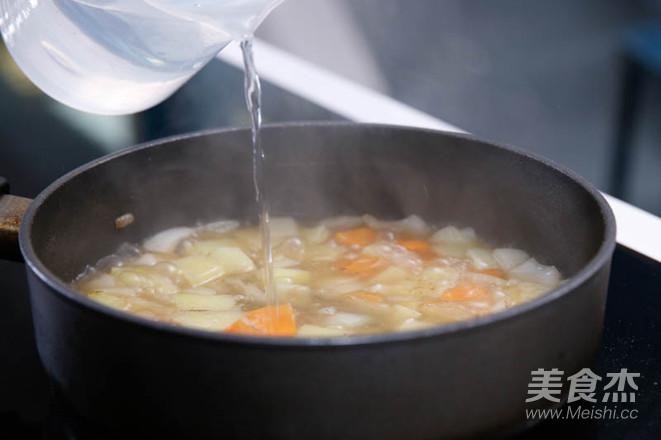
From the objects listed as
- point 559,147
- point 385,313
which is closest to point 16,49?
point 385,313

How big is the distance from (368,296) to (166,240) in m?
0.47

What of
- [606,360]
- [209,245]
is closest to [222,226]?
[209,245]

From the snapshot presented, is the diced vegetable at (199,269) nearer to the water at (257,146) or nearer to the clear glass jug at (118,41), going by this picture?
the water at (257,146)

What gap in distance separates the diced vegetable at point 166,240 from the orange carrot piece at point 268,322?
15.4 inches

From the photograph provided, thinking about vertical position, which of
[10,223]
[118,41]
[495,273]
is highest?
[118,41]

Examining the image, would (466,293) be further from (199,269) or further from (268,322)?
(199,269)

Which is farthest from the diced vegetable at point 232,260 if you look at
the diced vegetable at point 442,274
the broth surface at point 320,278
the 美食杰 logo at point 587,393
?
the 美食杰 logo at point 587,393

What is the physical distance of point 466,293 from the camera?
146 centimetres

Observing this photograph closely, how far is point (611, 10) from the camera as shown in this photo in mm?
4246

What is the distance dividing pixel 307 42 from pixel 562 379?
343 centimetres

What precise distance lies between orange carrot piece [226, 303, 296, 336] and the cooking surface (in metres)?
0.30

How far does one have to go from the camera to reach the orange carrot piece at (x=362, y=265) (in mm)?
1568

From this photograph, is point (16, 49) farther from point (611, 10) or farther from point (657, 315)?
point (611, 10)

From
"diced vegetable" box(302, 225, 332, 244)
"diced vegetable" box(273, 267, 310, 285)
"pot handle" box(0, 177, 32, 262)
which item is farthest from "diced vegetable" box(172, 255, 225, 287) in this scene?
"pot handle" box(0, 177, 32, 262)
